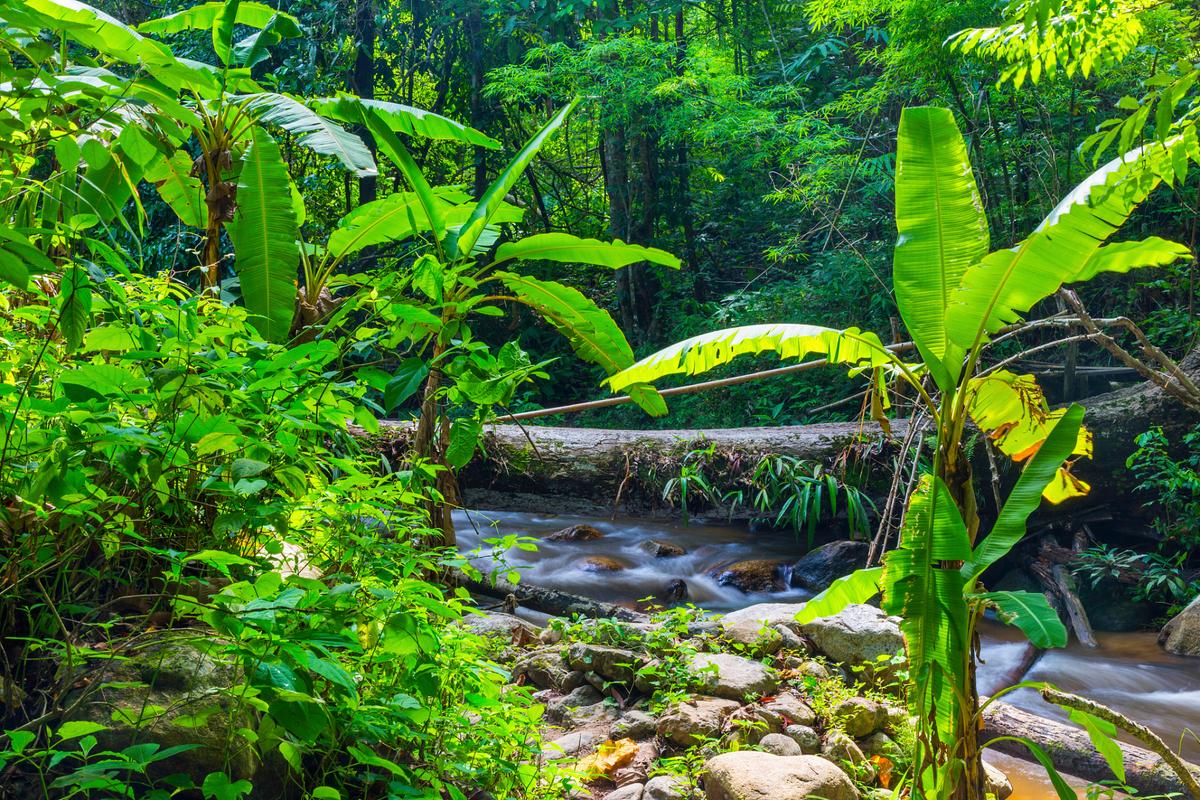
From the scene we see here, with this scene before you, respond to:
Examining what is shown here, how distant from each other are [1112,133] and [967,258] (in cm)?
64

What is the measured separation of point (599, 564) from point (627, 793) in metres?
4.23

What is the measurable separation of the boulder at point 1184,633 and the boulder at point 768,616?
11.1 ft

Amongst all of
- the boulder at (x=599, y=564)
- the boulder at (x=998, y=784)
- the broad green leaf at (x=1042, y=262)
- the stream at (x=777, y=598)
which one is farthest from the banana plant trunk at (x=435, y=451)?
the boulder at (x=599, y=564)

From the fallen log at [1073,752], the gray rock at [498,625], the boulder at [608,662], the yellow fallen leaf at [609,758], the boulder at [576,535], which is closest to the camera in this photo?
the yellow fallen leaf at [609,758]

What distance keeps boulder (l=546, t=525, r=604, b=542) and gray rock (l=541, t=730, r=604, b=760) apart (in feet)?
13.9

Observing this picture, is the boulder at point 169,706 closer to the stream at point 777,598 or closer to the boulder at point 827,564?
the stream at point 777,598

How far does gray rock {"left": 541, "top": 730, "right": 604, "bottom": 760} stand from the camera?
328cm

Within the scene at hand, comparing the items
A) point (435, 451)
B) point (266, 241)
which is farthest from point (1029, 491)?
point (266, 241)

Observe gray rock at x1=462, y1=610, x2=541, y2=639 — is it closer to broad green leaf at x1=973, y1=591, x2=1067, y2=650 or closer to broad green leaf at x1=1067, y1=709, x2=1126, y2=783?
broad green leaf at x1=973, y1=591, x2=1067, y2=650

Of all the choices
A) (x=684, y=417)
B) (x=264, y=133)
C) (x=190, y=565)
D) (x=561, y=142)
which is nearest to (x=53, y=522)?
(x=190, y=565)

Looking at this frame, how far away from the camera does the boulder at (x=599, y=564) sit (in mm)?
7168

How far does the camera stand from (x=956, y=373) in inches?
108

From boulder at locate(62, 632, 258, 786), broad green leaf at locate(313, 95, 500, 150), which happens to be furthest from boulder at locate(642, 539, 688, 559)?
boulder at locate(62, 632, 258, 786)

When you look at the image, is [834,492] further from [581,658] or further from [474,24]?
[474,24]
